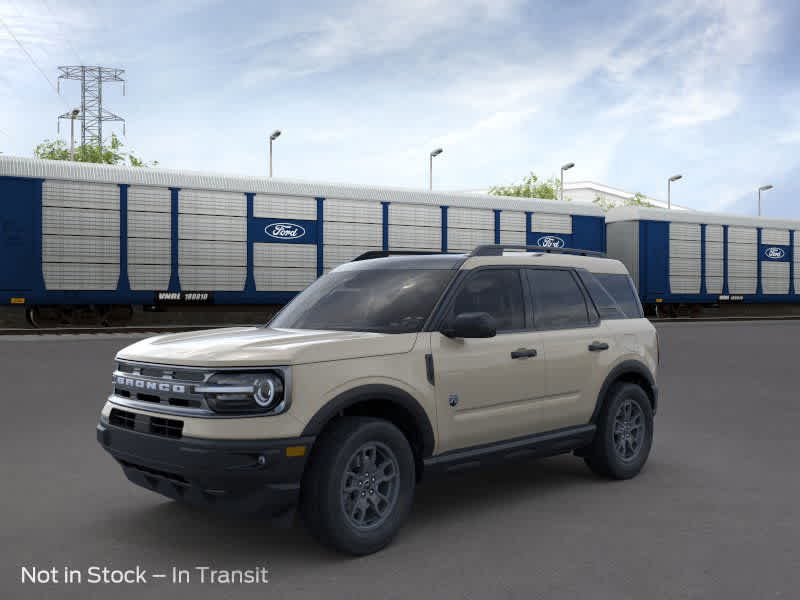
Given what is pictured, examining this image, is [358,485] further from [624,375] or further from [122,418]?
[624,375]

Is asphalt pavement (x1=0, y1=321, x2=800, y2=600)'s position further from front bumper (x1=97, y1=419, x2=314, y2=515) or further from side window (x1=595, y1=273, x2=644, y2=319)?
side window (x1=595, y1=273, x2=644, y2=319)

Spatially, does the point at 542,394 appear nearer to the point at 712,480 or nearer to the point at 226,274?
the point at 712,480

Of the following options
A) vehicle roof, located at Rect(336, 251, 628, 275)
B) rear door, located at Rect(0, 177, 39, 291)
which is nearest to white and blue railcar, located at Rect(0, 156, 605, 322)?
rear door, located at Rect(0, 177, 39, 291)

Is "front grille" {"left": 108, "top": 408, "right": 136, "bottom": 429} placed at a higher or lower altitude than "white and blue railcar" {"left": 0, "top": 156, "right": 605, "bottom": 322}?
lower

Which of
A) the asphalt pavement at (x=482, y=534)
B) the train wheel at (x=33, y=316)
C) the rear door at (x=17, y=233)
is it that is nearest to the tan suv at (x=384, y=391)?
the asphalt pavement at (x=482, y=534)

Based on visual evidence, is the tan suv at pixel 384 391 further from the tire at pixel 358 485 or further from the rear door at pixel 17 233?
the rear door at pixel 17 233

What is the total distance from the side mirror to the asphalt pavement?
1.20 metres

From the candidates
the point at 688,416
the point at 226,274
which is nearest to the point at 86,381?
the point at 688,416

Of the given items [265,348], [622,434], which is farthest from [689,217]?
[265,348]

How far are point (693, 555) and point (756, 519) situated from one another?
987mm

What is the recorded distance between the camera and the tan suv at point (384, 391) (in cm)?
433

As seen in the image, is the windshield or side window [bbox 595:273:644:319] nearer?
the windshield

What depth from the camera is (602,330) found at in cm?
643

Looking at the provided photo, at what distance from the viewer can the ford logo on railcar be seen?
2588 cm
